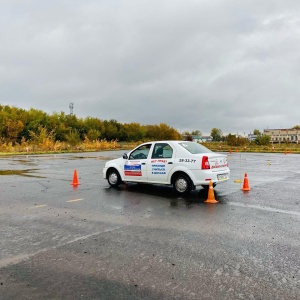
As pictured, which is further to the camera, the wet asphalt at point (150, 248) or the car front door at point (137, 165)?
the car front door at point (137, 165)

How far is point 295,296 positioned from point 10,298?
3125mm

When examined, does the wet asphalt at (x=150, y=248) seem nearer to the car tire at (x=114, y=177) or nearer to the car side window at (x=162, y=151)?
the car side window at (x=162, y=151)

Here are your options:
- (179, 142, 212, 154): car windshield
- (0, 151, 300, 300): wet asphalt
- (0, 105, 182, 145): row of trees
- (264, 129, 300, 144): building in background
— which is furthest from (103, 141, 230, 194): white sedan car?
(264, 129, 300, 144): building in background

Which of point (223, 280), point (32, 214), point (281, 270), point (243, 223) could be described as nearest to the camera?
point (223, 280)

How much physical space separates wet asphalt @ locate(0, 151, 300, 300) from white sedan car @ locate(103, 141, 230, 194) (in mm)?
838

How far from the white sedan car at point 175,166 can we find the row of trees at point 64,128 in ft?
140

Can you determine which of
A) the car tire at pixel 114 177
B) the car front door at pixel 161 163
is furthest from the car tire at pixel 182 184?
the car tire at pixel 114 177

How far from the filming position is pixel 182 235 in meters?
6.01

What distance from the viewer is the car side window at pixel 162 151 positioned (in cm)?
1112

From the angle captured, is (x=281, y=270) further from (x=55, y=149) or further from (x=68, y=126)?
(x=68, y=126)

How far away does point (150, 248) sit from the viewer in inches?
208

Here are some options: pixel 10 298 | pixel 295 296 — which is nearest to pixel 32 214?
pixel 10 298

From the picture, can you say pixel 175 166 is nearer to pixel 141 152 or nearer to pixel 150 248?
pixel 141 152

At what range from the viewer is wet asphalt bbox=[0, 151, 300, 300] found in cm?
388
